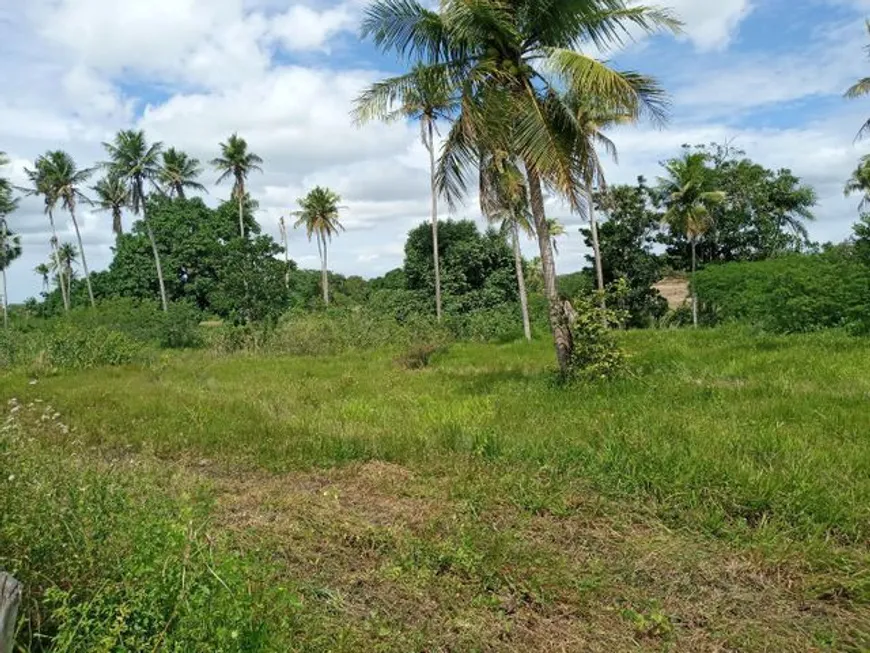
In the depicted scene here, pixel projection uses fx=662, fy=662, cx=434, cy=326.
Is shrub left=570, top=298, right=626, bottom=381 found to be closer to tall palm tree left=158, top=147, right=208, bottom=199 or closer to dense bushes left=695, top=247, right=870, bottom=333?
dense bushes left=695, top=247, right=870, bottom=333

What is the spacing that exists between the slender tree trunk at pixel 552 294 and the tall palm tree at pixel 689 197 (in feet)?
61.8

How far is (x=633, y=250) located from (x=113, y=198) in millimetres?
30460

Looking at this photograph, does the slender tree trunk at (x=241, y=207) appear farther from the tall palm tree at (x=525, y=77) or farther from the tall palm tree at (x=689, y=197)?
the tall palm tree at (x=525, y=77)

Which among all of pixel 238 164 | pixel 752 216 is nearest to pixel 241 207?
pixel 238 164

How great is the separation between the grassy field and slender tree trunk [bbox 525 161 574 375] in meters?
2.03

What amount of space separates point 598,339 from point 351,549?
700 centimetres

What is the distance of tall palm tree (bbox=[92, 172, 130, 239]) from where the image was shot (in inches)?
1533

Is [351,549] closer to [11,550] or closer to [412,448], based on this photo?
[11,550]

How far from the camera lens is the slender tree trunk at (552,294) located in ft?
34.6

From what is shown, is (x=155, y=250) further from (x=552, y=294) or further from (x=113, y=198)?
(x=552, y=294)

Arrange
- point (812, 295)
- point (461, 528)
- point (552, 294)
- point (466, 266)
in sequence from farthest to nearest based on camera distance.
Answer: point (466, 266)
point (812, 295)
point (552, 294)
point (461, 528)

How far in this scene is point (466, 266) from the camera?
106ft

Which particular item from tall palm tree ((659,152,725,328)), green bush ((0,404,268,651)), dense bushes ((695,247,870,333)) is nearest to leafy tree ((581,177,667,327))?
tall palm tree ((659,152,725,328))

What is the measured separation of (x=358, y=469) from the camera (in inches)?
235
